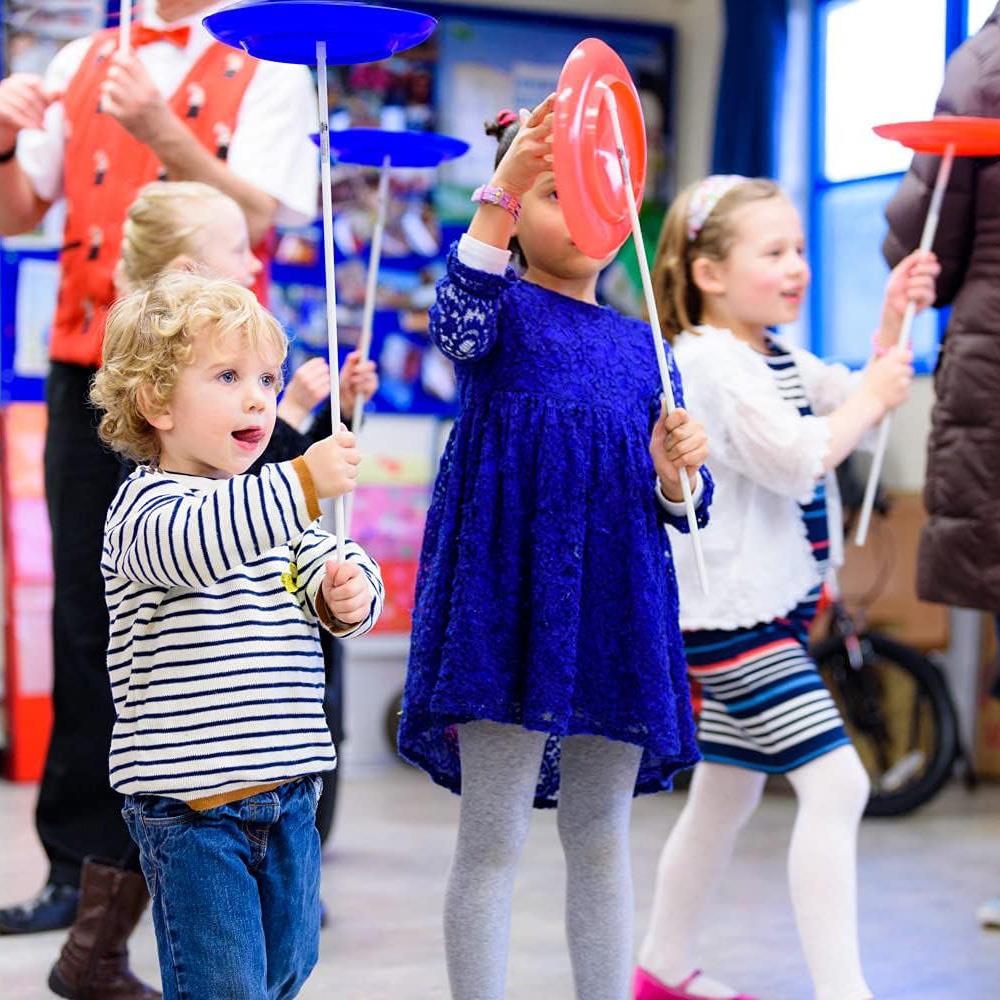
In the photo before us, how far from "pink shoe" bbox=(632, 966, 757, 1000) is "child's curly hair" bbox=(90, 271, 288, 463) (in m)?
1.17

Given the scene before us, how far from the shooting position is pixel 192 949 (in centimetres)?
156

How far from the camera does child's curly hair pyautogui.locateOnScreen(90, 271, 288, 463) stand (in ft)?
5.24

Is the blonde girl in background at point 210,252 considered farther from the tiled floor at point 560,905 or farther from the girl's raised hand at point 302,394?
the tiled floor at point 560,905

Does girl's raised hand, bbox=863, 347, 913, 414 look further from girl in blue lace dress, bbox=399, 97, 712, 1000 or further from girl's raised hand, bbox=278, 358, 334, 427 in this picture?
girl's raised hand, bbox=278, 358, 334, 427

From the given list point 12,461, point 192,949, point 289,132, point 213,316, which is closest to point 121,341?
point 213,316

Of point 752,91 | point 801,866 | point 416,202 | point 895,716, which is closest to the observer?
point 801,866

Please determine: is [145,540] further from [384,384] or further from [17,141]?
[384,384]

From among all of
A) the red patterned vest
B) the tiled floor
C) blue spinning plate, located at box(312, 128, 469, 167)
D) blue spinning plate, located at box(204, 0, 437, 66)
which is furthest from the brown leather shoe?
blue spinning plate, located at box(204, 0, 437, 66)

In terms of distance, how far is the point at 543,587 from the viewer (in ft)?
6.06

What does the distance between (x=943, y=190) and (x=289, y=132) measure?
102 cm

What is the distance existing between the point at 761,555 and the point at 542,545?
1.77 ft

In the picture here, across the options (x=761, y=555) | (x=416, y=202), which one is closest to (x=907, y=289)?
(x=761, y=555)

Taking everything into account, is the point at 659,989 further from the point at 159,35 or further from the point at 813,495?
the point at 159,35

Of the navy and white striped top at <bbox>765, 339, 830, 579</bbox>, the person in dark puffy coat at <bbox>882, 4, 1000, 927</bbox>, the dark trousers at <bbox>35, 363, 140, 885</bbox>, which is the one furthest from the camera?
the dark trousers at <bbox>35, 363, 140, 885</bbox>
